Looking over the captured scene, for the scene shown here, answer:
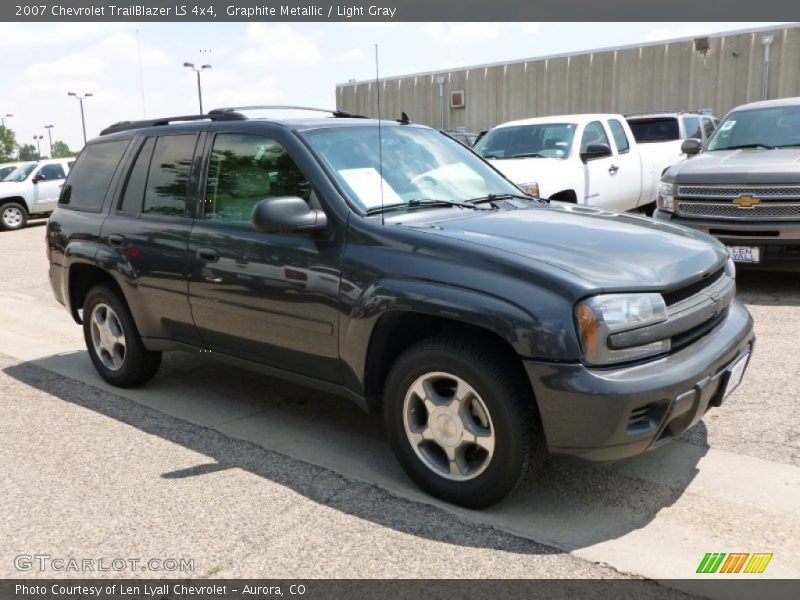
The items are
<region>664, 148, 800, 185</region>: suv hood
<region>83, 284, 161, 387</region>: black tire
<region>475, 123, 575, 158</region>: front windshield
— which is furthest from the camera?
<region>475, 123, 575, 158</region>: front windshield

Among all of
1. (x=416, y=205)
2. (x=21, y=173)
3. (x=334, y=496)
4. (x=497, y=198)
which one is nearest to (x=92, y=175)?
(x=416, y=205)

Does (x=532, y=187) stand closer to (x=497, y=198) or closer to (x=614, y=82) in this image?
(x=497, y=198)

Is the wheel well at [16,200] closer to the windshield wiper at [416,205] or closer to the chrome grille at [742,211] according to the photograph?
the chrome grille at [742,211]

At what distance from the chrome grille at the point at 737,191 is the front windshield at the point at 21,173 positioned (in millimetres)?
17137

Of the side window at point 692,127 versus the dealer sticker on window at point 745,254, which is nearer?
the dealer sticker on window at point 745,254

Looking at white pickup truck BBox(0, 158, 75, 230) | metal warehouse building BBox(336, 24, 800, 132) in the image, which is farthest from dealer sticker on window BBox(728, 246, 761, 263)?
white pickup truck BBox(0, 158, 75, 230)

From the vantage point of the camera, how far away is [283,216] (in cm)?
346

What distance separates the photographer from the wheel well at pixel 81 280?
525 cm

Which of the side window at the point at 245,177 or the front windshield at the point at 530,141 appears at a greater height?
the front windshield at the point at 530,141

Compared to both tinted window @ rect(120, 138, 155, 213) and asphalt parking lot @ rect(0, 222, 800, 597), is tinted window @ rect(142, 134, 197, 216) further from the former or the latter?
asphalt parking lot @ rect(0, 222, 800, 597)

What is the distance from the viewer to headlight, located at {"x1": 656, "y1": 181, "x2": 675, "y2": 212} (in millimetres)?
7617

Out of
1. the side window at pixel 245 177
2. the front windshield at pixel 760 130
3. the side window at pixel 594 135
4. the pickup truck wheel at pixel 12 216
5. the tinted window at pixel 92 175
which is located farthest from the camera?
the pickup truck wheel at pixel 12 216

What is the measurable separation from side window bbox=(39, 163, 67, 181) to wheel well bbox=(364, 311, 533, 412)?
18.3 m

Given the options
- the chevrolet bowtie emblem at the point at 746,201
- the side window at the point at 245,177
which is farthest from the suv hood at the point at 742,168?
the side window at the point at 245,177
